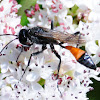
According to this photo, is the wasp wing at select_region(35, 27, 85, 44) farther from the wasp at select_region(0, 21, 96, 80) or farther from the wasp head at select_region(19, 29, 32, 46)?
the wasp head at select_region(19, 29, 32, 46)

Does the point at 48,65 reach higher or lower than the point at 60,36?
lower

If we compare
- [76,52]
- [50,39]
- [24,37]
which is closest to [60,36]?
[50,39]

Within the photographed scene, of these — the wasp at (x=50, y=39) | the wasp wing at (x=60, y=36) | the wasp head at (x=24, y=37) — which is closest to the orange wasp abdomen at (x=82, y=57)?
the wasp at (x=50, y=39)

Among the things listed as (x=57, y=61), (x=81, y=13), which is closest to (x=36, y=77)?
(x=57, y=61)

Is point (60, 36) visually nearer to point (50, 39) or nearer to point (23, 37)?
point (50, 39)

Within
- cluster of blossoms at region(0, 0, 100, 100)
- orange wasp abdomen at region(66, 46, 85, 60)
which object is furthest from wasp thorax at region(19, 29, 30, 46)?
orange wasp abdomen at region(66, 46, 85, 60)

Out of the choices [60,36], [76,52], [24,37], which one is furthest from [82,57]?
[24,37]

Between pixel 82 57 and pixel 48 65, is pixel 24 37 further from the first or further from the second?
pixel 82 57

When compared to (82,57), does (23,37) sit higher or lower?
higher

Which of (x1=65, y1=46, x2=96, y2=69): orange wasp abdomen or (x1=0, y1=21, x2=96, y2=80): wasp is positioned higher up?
(x1=0, y1=21, x2=96, y2=80): wasp
